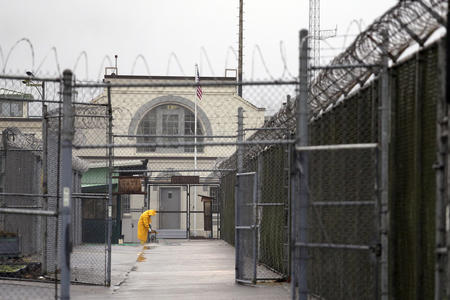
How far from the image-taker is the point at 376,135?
796cm

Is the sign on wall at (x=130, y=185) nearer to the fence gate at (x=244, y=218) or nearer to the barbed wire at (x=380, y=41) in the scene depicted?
the fence gate at (x=244, y=218)

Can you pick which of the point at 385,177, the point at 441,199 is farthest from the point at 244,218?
the point at 441,199

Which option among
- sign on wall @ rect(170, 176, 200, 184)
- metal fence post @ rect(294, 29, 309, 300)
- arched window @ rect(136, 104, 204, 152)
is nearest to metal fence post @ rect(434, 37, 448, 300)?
metal fence post @ rect(294, 29, 309, 300)

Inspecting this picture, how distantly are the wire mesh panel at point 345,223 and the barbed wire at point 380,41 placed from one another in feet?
2.67

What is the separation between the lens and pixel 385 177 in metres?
7.31

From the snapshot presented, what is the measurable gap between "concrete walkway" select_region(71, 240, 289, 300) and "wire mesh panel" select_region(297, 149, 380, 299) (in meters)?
1.56

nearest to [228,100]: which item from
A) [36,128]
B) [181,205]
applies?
[181,205]

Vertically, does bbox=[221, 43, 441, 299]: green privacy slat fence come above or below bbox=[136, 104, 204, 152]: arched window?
below

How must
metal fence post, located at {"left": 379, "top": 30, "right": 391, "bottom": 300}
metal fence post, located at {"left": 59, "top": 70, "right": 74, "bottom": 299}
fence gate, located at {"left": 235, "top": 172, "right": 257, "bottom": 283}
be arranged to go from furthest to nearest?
fence gate, located at {"left": 235, "top": 172, "right": 257, "bottom": 283}
metal fence post, located at {"left": 59, "top": 70, "right": 74, "bottom": 299}
metal fence post, located at {"left": 379, "top": 30, "right": 391, "bottom": 300}

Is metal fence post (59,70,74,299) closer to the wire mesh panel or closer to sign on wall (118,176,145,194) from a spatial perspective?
the wire mesh panel

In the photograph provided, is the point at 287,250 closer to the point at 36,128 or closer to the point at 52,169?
the point at 52,169

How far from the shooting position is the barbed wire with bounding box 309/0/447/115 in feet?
20.8

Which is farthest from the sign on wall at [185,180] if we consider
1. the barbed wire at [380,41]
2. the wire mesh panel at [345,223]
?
the barbed wire at [380,41]

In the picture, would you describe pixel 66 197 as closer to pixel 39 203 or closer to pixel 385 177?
pixel 385 177
